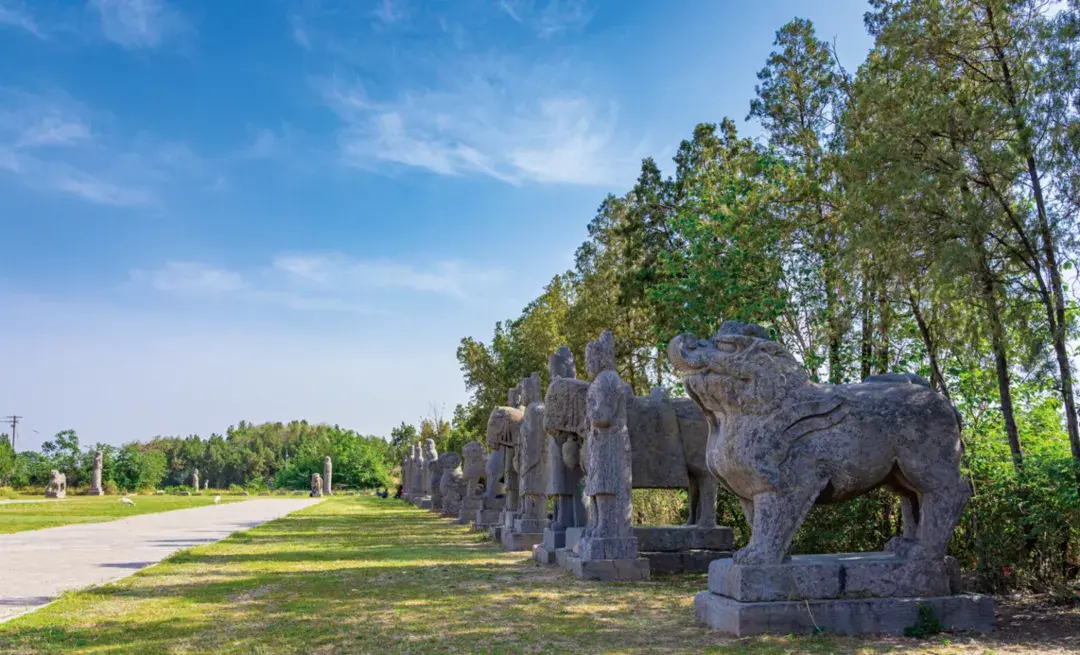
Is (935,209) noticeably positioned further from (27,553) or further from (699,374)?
(27,553)

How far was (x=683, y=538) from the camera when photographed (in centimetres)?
1141

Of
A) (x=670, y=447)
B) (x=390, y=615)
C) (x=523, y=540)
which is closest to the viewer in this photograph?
(x=390, y=615)

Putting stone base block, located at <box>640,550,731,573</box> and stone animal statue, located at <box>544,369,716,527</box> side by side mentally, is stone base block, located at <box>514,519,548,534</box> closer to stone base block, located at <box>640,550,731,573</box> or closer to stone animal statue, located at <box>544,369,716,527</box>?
stone animal statue, located at <box>544,369,716,527</box>

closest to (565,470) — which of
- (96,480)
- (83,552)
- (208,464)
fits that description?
(83,552)

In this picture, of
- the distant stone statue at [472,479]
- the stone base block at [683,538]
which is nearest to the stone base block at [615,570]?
the stone base block at [683,538]

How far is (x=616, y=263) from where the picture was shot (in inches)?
1061

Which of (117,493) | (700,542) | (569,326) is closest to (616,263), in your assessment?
(569,326)

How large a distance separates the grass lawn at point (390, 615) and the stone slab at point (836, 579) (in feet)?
1.31

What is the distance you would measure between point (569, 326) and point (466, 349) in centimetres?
1008

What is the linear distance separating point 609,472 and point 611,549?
0.95 meters

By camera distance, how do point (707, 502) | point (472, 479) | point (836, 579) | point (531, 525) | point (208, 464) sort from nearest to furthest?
1. point (836, 579)
2. point (707, 502)
3. point (531, 525)
4. point (472, 479)
5. point (208, 464)

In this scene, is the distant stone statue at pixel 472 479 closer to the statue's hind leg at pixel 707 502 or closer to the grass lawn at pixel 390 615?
the grass lawn at pixel 390 615

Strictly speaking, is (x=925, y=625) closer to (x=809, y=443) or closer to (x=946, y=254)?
(x=809, y=443)

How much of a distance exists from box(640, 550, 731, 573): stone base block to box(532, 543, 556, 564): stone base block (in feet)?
5.43
